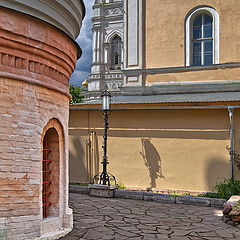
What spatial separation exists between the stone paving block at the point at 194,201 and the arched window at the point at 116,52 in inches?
1083

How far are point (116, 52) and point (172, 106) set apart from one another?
A: 2673 cm

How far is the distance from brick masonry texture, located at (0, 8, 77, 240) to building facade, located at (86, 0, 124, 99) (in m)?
29.8

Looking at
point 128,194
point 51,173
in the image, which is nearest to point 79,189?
point 128,194

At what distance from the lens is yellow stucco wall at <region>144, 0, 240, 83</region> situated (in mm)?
13469

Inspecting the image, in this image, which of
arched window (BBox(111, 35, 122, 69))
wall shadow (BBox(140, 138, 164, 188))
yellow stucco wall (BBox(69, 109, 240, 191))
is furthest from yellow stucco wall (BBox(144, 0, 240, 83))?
arched window (BBox(111, 35, 122, 69))

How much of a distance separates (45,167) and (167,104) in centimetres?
537

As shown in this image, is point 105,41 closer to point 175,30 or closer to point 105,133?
point 175,30

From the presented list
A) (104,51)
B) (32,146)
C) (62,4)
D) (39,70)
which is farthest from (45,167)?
(104,51)

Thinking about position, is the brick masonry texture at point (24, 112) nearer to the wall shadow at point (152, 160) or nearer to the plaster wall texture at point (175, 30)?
the wall shadow at point (152, 160)

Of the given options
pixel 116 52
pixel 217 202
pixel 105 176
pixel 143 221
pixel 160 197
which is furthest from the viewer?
pixel 116 52

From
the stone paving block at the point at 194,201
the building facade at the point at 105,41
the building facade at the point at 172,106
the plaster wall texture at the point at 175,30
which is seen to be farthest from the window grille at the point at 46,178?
the building facade at the point at 105,41

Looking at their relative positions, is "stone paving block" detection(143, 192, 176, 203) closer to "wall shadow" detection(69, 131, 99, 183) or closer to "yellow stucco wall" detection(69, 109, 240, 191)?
"yellow stucco wall" detection(69, 109, 240, 191)

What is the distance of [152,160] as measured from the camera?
1132cm

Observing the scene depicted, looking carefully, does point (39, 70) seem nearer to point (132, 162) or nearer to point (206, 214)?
point (206, 214)
